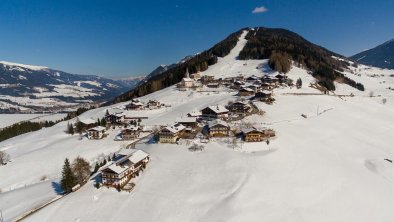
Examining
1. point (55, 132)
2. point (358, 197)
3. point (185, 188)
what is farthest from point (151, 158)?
point (55, 132)

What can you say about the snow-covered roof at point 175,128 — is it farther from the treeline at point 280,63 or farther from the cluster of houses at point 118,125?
the treeline at point 280,63

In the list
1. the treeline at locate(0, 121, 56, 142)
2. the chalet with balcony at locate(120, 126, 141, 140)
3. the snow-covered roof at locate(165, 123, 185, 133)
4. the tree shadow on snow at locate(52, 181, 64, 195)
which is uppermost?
the snow-covered roof at locate(165, 123, 185, 133)

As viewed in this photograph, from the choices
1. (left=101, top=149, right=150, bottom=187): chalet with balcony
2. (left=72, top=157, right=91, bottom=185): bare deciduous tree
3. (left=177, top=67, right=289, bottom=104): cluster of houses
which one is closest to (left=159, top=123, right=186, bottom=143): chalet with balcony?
(left=101, top=149, right=150, bottom=187): chalet with balcony

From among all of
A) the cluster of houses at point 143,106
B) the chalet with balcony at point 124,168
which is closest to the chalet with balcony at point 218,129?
the chalet with balcony at point 124,168

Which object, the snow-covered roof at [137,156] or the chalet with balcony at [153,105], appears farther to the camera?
the chalet with balcony at [153,105]

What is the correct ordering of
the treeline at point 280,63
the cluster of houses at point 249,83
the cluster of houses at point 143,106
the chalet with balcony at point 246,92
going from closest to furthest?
the cluster of houses at point 249,83
the chalet with balcony at point 246,92
the cluster of houses at point 143,106
the treeline at point 280,63

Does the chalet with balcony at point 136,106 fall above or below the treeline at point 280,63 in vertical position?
below

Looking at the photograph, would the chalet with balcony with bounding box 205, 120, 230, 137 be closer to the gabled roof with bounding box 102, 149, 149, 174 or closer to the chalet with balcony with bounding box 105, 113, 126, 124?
the gabled roof with bounding box 102, 149, 149, 174
